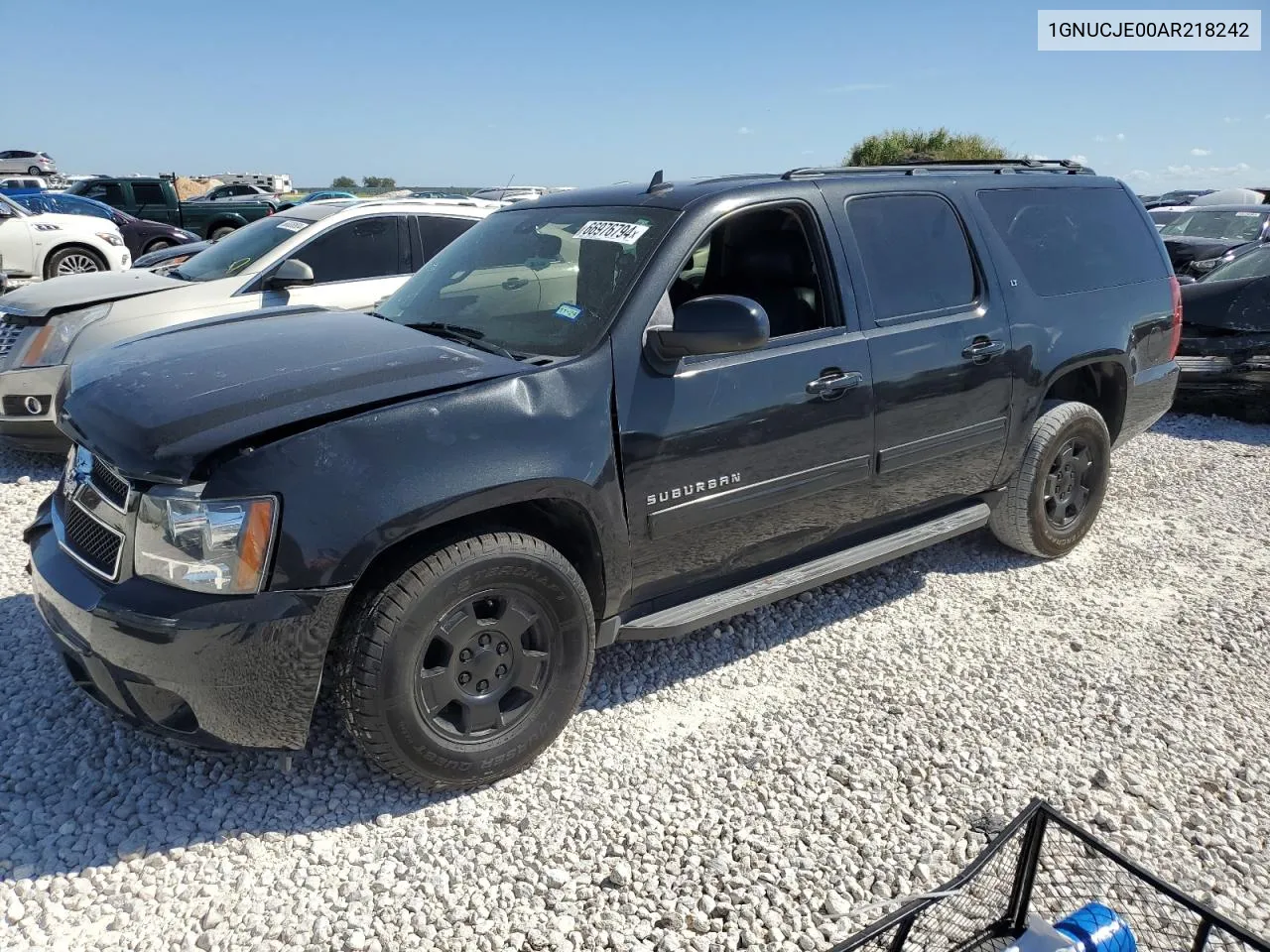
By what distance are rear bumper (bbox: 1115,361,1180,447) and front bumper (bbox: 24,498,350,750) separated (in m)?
4.11

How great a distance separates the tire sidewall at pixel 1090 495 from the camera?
4.43 m

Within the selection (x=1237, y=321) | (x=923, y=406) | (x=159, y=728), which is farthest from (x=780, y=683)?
(x=1237, y=321)

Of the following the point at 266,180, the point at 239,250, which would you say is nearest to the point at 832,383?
the point at 239,250

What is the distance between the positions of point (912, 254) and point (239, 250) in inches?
193

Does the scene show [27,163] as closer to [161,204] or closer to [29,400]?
[161,204]

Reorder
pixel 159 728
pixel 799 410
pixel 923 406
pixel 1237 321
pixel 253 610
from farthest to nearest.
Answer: pixel 1237 321 → pixel 923 406 → pixel 799 410 → pixel 159 728 → pixel 253 610

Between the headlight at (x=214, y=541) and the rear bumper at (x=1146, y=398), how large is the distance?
4235 millimetres

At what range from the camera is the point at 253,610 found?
244 cm

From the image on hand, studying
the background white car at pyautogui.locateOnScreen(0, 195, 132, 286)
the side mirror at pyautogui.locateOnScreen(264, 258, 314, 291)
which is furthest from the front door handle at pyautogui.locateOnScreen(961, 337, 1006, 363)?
the background white car at pyautogui.locateOnScreen(0, 195, 132, 286)

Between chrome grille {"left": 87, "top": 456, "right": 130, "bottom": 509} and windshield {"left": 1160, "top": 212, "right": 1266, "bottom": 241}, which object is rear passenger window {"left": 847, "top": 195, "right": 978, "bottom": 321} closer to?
chrome grille {"left": 87, "top": 456, "right": 130, "bottom": 509}

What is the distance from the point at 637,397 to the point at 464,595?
85cm

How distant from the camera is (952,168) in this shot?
14.6 feet

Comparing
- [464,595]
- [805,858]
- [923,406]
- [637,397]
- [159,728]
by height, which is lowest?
[805,858]

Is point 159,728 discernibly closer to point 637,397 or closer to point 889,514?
point 637,397
